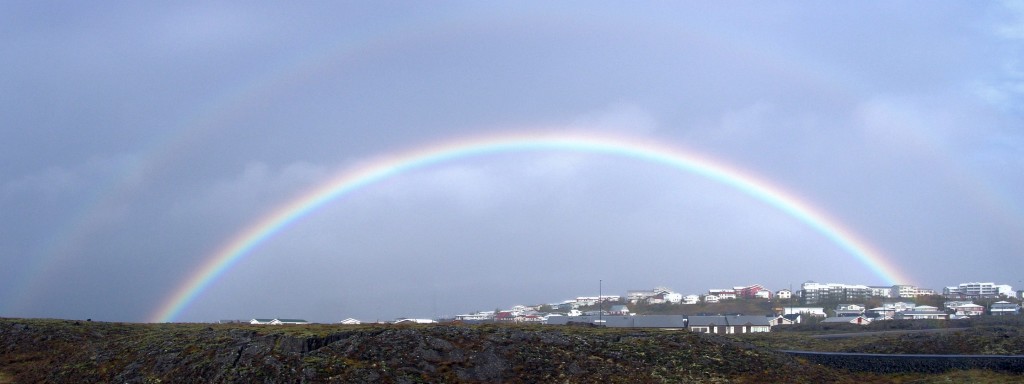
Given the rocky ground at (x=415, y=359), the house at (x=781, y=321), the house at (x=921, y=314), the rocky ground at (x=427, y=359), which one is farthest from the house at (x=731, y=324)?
the rocky ground at (x=415, y=359)

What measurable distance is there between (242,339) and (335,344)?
5.64m

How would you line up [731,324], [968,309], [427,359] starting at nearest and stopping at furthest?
[427,359] → [731,324] → [968,309]

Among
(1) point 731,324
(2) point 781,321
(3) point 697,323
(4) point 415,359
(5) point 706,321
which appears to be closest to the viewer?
(4) point 415,359

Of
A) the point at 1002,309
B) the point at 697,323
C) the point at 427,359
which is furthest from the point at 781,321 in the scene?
the point at 427,359

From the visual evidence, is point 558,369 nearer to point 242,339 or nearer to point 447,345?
point 447,345

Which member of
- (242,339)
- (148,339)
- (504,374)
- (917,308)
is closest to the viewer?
(504,374)

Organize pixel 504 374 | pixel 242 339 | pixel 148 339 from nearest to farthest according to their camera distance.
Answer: pixel 504 374, pixel 242 339, pixel 148 339

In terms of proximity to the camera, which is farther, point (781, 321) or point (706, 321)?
point (781, 321)

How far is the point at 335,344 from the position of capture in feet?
157

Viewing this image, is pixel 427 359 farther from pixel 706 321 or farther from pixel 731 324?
pixel 706 321

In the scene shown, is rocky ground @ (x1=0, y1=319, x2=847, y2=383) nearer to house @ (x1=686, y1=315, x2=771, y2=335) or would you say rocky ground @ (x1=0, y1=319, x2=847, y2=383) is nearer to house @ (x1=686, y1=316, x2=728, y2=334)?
house @ (x1=686, y1=316, x2=728, y2=334)

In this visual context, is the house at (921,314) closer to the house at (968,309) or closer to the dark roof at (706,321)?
the house at (968,309)

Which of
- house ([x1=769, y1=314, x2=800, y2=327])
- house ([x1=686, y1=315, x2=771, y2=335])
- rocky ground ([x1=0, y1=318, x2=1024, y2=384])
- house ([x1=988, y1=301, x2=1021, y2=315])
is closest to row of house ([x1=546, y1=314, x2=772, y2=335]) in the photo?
house ([x1=686, y1=315, x2=771, y2=335])

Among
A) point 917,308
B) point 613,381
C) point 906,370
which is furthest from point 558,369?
point 917,308
